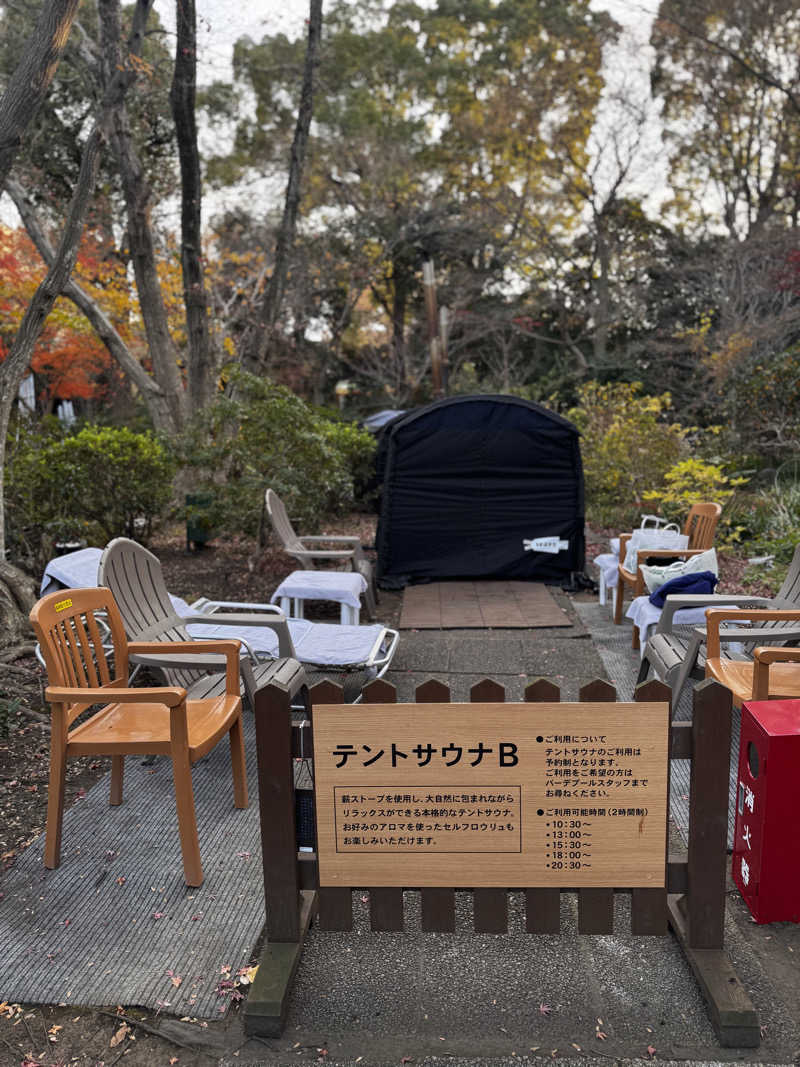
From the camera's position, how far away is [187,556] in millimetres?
9703

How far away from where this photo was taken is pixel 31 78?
5305mm

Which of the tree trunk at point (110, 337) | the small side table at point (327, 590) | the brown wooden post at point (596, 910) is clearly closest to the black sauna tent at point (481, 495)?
the small side table at point (327, 590)

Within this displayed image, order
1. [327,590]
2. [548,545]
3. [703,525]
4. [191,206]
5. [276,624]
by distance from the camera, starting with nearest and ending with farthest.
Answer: [276,624] → [327,590] → [703,525] → [548,545] → [191,206]

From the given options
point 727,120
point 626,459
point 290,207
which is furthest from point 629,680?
point 727,120

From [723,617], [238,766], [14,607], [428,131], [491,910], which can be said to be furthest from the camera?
[428,131]

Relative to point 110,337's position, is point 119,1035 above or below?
below

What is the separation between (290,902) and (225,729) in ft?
3.25

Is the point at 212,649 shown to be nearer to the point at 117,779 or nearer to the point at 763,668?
the point at 117,779

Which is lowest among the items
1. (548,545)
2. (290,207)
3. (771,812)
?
(548,545)

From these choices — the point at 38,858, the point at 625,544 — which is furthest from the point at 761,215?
the point at 38,858

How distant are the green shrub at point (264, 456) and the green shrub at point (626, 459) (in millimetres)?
4025

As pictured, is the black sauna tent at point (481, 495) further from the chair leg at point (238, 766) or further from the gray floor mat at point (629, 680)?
the chair leg at point (238, 766)

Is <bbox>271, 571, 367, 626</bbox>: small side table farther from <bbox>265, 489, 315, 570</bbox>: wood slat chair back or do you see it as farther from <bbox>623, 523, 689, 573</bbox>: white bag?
<bbox>623, 523, 689, 573</bbox>: white bag

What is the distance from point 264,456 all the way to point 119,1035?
6.41 m
